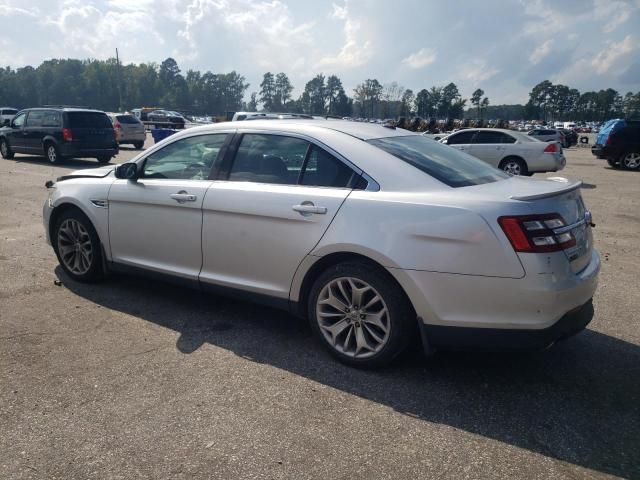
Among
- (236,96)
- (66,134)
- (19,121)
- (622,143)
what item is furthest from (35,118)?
(236,96)

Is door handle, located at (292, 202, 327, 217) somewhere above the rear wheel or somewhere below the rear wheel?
above

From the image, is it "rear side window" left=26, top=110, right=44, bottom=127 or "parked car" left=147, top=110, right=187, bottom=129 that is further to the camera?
"parked car" left=147, top=110, right=187, bottom=129

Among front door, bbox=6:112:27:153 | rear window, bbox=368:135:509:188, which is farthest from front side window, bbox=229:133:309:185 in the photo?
front door, bbox=6:112:27:153

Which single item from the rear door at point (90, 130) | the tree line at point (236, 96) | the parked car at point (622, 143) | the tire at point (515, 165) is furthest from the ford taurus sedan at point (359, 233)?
the tree line at point (236, 96)

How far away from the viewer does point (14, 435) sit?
8.98 feet

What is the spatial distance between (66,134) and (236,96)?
139141mm

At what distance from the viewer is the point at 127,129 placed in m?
22.4

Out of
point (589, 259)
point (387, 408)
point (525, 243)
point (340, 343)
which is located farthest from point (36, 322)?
point (589, 259)

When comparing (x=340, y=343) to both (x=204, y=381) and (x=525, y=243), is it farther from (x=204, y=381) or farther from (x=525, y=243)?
(x=525, y=243)

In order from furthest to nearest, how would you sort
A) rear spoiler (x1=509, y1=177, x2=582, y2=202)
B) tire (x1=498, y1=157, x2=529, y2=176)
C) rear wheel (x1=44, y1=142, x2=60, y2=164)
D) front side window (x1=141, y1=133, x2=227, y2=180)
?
rear wheel (x1=44, y1=142, x2=60, y2=164) < tire (x1=498, y1=157, x2=529, y2=176) < front side window (x1=141, y1=133, x2=227, y2=180) < rear spoiler (x1=509, y1=177, x2=582, y2=202)

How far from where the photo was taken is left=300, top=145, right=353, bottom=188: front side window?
3.54 metres

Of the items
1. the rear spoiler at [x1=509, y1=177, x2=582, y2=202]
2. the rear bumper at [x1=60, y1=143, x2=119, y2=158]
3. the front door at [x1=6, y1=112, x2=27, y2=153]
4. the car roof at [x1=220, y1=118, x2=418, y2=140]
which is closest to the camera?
the rear spoiler at [x1=509, y1=177, x2=582, y2=202]

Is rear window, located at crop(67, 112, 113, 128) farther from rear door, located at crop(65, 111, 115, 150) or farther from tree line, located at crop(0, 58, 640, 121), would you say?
tree line, located at crop(0, 58, 640, 121)

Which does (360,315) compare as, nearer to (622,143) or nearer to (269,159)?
(269,159)
